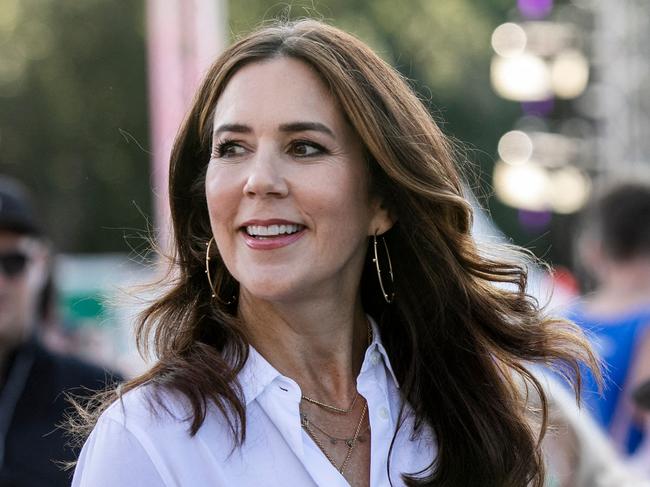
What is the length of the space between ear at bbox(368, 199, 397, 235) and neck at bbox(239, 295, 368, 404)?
193 millimetres

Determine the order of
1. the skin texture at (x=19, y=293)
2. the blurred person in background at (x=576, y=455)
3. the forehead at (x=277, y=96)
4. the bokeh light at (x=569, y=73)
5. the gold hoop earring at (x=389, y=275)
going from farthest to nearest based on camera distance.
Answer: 1. the bokeh light at (x=569, y=73)
2. the skin texture at (x=19, y=293)
3. the blurred person in background at (x=576, y=455)
4. the gold hoop earring at (x=389, y=275)
5. the forehead at (x=277, y=96)

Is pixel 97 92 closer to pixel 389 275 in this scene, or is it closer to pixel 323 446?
pixel 389 275

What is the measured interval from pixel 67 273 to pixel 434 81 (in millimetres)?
16277

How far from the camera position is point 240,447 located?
8.71 feet

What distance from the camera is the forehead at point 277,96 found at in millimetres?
2777

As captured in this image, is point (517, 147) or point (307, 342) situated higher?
point (307, 342)

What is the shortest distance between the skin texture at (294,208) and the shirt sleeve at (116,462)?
438mm

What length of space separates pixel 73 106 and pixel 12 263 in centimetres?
2581

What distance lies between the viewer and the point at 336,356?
2.99 meters

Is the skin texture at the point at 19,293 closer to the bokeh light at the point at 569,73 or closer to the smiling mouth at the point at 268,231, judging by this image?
the smiling mouth at the point at 268,231

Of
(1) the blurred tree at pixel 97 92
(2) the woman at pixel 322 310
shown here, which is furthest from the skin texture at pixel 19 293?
(1) the blurred tree at pixel 97 92

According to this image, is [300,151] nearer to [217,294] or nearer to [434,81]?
[217,294]

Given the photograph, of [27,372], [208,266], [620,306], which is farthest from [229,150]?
[620,306]

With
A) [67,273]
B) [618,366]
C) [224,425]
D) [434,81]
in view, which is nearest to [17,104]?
[434,81]
